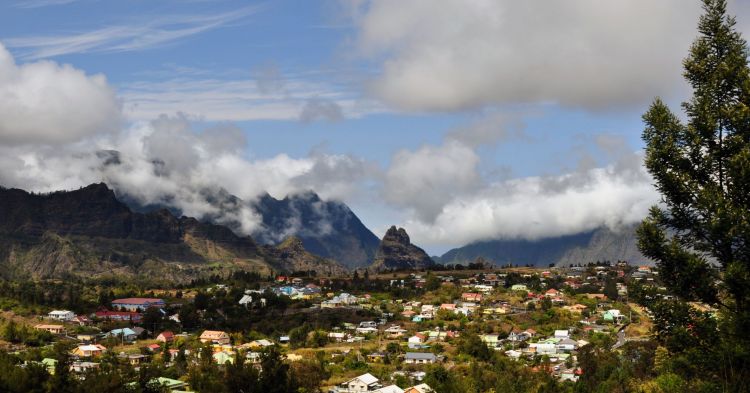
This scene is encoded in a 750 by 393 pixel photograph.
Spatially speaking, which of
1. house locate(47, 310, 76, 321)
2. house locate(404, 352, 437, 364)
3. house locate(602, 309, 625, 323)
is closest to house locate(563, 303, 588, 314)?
house locate(602, 309, 625, 323)

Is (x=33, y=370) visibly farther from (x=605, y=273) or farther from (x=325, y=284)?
(x=605, y=273)

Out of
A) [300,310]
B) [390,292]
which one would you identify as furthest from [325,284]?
[300,310]

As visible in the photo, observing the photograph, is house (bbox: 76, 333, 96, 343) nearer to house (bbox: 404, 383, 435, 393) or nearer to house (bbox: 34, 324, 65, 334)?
house (bbox: 34, 324, 65, 334)

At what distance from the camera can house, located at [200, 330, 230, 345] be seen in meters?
99.8

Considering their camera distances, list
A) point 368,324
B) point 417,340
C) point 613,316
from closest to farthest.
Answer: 1. point 417,340
2. point 368,324
3. point 613,316

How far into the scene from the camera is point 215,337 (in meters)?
101

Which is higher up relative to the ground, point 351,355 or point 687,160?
point 687,160

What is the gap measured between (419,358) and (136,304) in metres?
68.9

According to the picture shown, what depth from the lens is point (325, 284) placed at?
536 ft

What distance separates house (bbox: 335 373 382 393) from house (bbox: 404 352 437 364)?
11.4 metres

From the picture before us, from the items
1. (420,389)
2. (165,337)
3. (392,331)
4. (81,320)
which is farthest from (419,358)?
(81,320)

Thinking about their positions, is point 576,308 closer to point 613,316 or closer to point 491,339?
point 613,316

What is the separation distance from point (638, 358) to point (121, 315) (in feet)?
273

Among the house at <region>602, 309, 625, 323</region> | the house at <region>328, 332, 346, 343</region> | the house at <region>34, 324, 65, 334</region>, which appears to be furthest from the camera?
the house at <region>602, 309, 625, 323</region>
